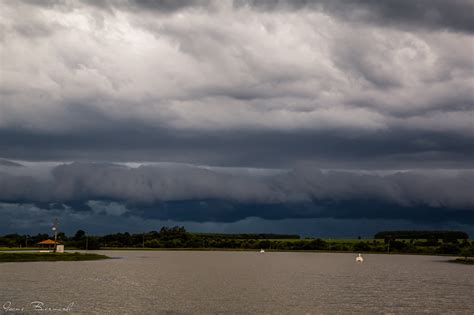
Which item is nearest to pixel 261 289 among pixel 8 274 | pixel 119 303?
pixel 119 303

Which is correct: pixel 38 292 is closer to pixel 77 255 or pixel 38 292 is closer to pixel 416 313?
pixel 416 313

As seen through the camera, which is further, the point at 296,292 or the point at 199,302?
the point at 296,292

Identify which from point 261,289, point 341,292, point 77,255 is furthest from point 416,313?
point 77,255

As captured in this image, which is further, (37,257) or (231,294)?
(37,257)

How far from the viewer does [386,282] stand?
12169 cm

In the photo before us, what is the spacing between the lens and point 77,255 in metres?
176

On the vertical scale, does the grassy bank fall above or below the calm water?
above

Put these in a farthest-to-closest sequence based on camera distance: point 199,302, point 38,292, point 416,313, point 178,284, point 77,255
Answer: point 77,255 → point 178,284 → point 38,292 → point 199,302 → point 416,313

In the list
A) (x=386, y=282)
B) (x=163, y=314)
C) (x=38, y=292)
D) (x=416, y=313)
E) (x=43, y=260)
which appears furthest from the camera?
(x=43, y=260)

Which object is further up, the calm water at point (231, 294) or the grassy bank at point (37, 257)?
the grassy bank at point (37, 257)

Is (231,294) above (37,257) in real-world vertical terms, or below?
below

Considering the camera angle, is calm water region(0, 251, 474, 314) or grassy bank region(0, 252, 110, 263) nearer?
calm water region(0, 251, 474, 314)

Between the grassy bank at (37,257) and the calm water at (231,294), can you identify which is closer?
the calm water at (231,294)

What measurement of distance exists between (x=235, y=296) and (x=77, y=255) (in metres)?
98.4
